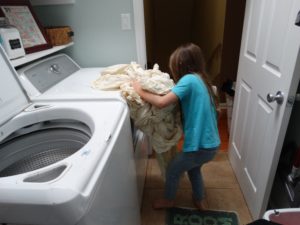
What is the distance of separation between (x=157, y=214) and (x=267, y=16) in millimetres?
1502

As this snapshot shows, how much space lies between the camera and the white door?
1.09 m

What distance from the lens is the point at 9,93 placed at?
101 cm

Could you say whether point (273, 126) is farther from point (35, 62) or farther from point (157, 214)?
point (35, 62)

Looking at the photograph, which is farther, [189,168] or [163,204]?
[163,204]

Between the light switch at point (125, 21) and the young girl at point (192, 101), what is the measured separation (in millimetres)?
589

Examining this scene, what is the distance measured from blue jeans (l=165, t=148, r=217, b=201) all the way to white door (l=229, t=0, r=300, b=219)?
334 mm

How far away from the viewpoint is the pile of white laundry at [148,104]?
1196 mm

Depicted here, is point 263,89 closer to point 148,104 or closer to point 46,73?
point 148,104

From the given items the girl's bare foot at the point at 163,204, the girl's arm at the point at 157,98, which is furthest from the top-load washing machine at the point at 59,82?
the girl's bare foot at the point at 163,204

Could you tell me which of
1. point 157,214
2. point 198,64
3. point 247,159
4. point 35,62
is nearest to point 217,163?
point 247,159

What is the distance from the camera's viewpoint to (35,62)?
1407mm

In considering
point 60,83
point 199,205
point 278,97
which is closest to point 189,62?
point 278,97

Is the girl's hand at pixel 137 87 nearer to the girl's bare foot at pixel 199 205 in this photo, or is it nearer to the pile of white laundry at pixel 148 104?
the pile of white laundry at pixel 148 104

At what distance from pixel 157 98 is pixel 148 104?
0.07 m
